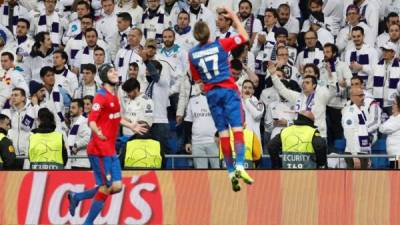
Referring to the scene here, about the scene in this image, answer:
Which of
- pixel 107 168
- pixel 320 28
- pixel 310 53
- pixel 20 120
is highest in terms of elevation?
→ pixel 320 28

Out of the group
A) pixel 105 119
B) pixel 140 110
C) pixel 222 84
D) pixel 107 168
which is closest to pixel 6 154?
pixel 140 110

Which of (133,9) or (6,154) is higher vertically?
(133,9)

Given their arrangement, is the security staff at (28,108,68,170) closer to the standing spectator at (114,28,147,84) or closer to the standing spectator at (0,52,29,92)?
the standing spectator at (0,52,29,92)

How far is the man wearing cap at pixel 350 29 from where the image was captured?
27.1 meters

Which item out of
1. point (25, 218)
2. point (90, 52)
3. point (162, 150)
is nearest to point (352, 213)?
point (162, 150)

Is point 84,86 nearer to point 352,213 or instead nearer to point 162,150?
point 162,150

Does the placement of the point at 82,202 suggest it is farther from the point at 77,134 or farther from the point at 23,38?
the point at 23,38

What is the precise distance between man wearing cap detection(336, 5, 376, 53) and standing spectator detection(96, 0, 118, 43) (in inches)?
173

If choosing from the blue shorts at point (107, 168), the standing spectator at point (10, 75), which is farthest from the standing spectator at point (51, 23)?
the blue shorts at point (107, 168)

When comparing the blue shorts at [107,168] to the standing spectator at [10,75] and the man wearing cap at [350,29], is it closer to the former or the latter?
the standing spectator at [10,75]

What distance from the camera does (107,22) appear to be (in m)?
28.7

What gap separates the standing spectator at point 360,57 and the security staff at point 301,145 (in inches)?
133

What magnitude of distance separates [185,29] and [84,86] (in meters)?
2.25

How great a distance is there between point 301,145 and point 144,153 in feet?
8.73
